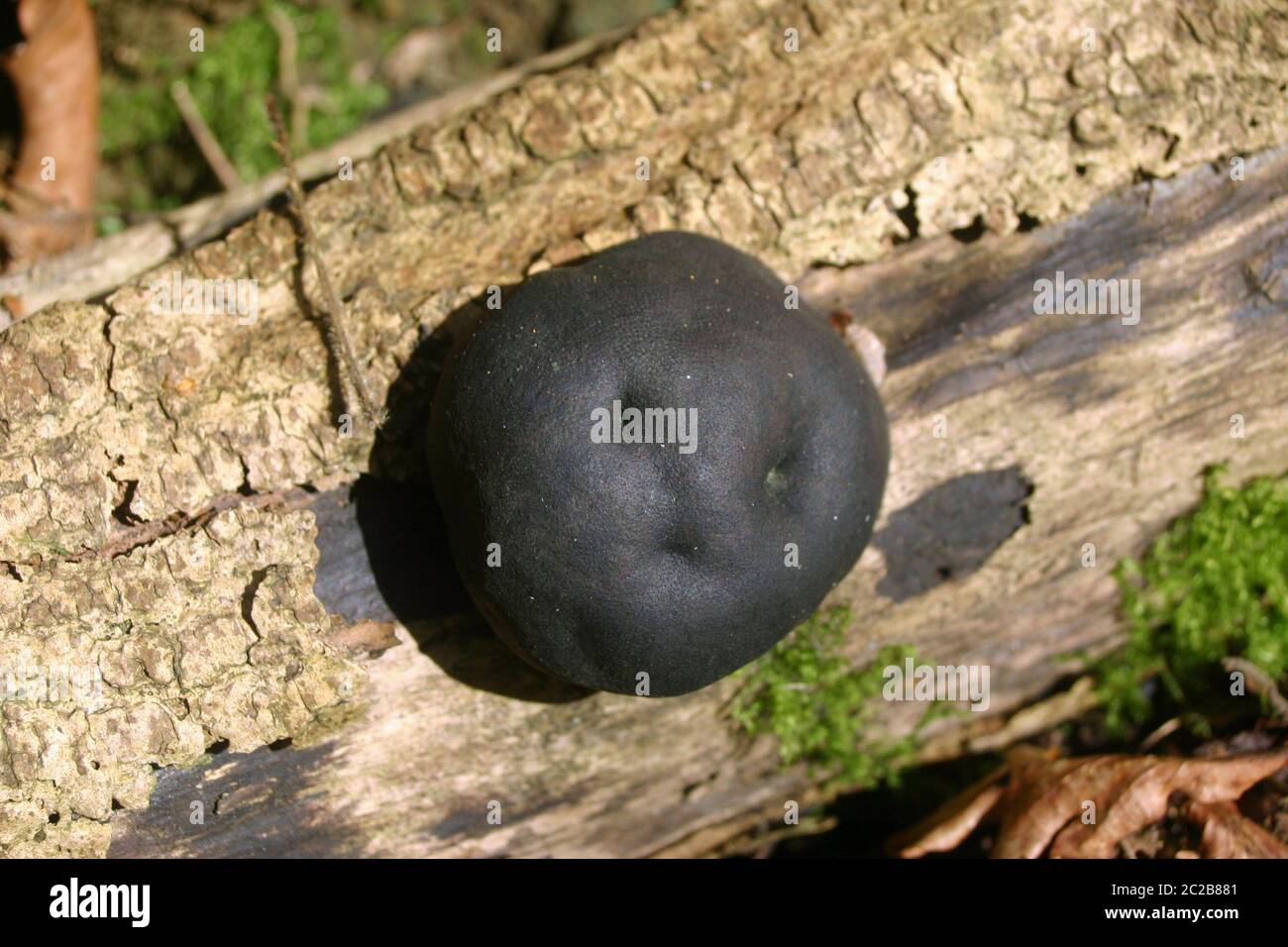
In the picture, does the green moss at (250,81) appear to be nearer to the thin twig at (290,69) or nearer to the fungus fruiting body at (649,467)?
the thin twig at (290,69)

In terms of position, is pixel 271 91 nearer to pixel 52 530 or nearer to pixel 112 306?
pixel 112 306

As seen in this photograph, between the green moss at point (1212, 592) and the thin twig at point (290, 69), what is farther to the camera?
the thin twig at point (290, 69)

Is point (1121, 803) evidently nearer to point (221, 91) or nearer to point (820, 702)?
point (820, 702)
